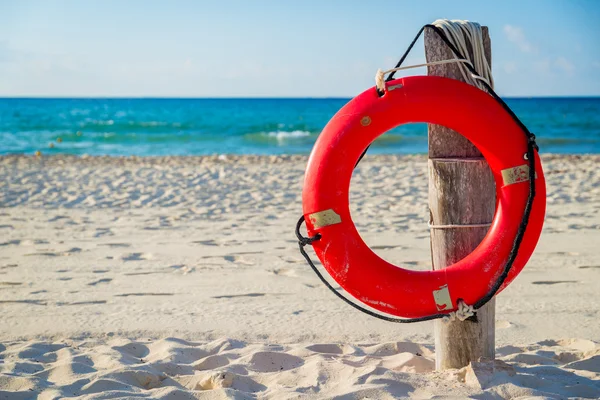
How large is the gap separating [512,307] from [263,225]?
6.98 ft

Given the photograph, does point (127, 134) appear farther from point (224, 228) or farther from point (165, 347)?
point (165, 347)

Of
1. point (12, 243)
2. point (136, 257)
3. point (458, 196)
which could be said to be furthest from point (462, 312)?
point (12, 243)

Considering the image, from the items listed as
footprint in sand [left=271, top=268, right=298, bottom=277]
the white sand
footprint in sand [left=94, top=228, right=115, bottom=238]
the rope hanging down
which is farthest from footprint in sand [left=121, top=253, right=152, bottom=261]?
the rope hanging down

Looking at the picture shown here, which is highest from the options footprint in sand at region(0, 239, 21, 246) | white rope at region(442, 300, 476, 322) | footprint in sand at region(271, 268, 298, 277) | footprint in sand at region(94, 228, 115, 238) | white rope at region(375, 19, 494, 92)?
white rope at region(375, 19, 494, 92)

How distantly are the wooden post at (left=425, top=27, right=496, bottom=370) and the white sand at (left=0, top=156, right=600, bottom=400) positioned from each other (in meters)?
0.14

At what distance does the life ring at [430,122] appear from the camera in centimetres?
197

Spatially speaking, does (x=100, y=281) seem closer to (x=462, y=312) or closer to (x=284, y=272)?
(x=284, y=272)

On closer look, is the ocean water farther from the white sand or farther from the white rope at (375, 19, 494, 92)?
the white rope at (375, 19, 494, 92)

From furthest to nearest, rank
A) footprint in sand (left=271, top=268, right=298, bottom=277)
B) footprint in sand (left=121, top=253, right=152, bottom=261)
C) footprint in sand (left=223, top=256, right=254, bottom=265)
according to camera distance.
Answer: footprint in sand (left=121, top=253, right=152, bottom=261) < footprint in sand (left=223, top=256, right=254, bottom=265) < footprint in sand (left=271, top=268, right=298, bottom=277)

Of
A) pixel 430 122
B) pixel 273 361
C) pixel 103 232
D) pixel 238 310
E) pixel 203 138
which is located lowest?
pixel 273 361

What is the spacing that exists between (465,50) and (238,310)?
1.61m

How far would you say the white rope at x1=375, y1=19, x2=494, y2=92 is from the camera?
6.43 feet

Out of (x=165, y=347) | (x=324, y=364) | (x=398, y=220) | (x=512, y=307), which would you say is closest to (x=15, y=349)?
(x=165, y=347)

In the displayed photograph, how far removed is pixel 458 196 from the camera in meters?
2.03
